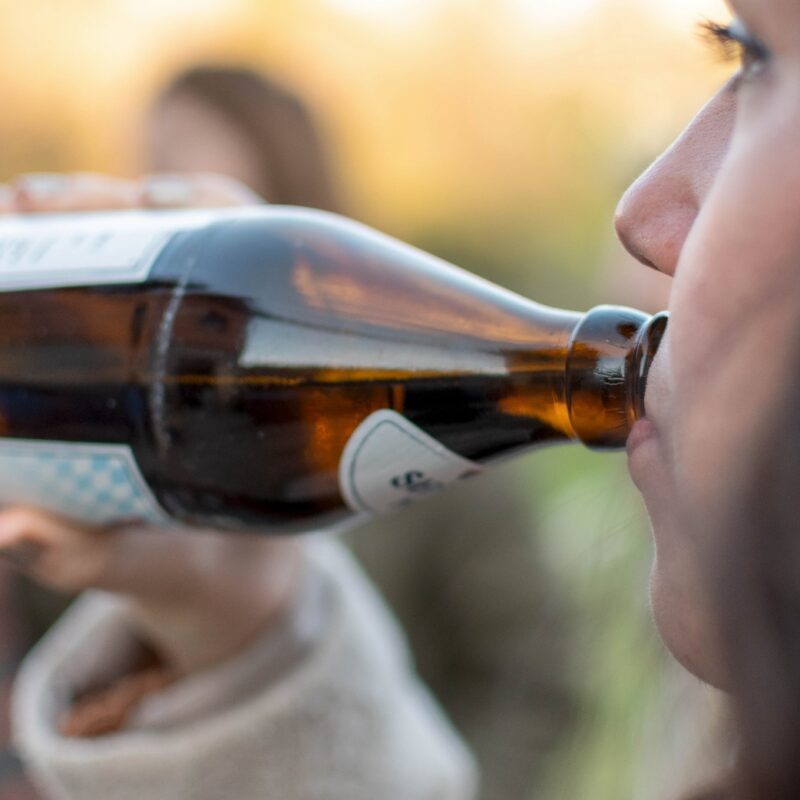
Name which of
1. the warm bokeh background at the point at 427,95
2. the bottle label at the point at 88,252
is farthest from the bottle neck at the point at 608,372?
the warm bokeh background at the point at 427,95

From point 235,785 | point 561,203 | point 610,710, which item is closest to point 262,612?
point 235,785

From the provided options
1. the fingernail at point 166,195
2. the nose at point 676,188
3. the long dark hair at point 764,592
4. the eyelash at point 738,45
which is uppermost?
the eyelash at point 738,45

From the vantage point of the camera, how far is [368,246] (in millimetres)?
622

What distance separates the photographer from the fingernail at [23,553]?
0.64 m

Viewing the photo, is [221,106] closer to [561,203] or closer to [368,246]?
[368,246]

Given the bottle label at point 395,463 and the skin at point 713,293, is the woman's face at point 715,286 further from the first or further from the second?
the bottle label at point 395,463

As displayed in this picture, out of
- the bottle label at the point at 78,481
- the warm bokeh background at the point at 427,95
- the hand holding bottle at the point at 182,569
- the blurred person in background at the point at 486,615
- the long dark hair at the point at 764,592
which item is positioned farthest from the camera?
the warm bokeh background at the point at 427,95

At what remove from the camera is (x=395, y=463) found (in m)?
0.56

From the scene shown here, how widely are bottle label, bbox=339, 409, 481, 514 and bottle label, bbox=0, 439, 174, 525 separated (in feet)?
0.39

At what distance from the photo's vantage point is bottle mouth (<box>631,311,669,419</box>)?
475 mm

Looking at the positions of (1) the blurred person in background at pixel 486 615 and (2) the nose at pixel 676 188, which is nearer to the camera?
(2) the nose at pixel 676 188

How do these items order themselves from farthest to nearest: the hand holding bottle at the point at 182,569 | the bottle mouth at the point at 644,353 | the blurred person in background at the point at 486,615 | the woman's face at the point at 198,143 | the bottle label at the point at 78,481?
the woman's face at the point at 198,143, the blurred person in background at the point at 486,615, the hand holding bottle at the point at 182,569, the bottle label at the point at 78,481, the bottle mouth at the point at 644,353

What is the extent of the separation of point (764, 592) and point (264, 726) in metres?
0.58

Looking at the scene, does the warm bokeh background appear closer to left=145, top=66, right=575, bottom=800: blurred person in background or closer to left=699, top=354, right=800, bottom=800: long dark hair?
left=145, top=66, right=575, bottom=800: blurred person in background
